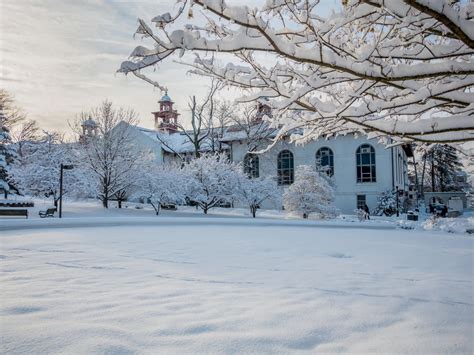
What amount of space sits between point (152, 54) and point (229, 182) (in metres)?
24.8

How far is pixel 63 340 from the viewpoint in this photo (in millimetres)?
2404

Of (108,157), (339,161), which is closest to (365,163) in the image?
(339,161)

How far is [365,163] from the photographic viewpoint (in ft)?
107

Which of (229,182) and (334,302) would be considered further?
(229,182)

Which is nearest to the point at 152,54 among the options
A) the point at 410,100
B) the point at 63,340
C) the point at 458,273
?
the point at 63,340

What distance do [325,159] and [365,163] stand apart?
3700mm

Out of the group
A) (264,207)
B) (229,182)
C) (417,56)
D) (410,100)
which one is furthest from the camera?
(264,207)

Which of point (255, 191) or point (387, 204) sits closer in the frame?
point (255, 191)

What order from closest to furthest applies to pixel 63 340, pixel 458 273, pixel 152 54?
pixel 63 340 → pixel 152 54 → pixel 458 273

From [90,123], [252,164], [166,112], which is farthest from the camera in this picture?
[166,112]

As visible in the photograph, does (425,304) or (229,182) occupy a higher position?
(229,182)

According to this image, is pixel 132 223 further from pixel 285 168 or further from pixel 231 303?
pixel 285 168

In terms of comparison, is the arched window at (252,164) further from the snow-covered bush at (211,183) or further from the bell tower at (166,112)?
the bell tower at (166,112)

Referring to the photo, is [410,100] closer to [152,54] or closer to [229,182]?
[152,54]
